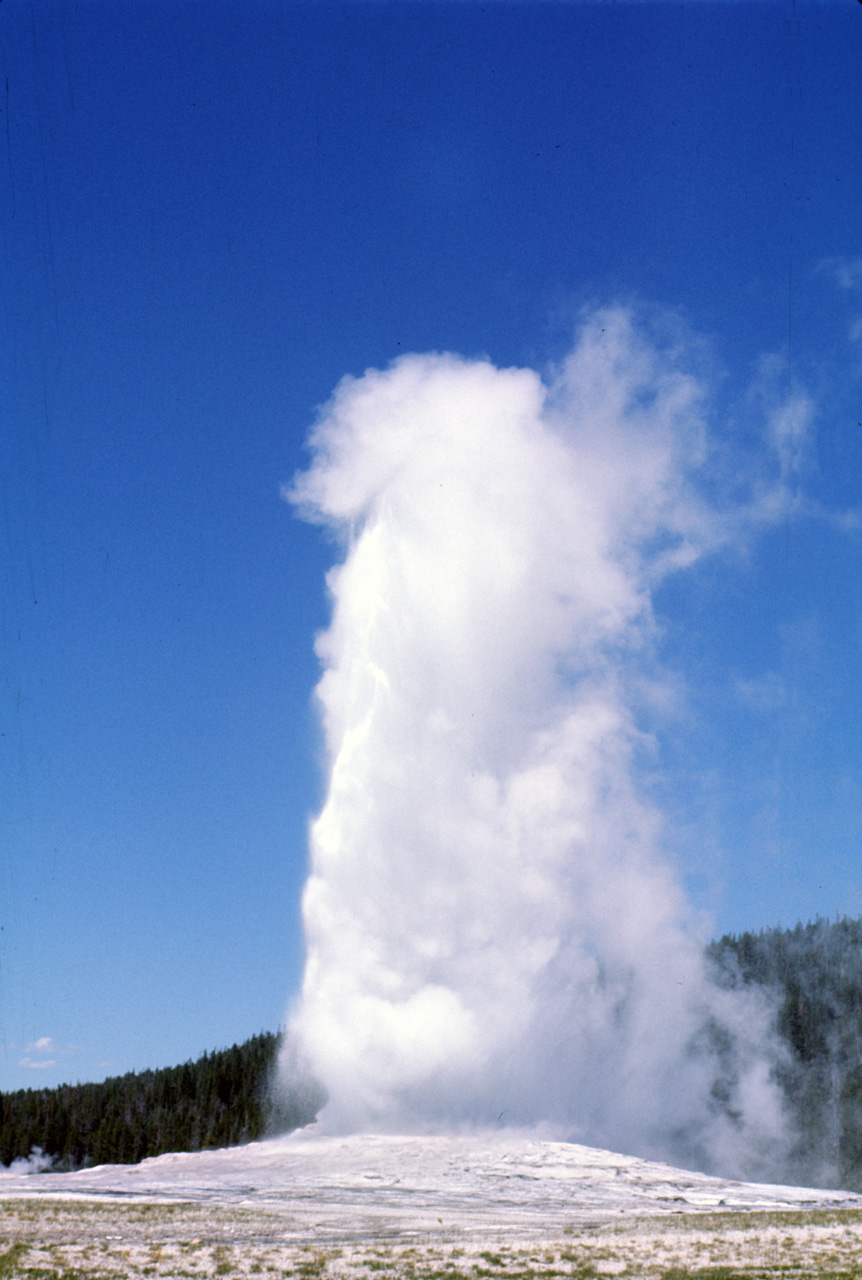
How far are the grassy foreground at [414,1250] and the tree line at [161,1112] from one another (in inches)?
4415

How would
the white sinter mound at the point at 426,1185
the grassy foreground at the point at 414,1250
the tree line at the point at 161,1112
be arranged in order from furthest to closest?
the tree line at the point at 161,1112
the white sinter mound at the point at 426,1185
the grassy foreground at the point at 414,1250

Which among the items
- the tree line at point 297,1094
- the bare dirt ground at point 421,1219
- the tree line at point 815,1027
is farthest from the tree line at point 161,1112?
the tree line at point 815,1027

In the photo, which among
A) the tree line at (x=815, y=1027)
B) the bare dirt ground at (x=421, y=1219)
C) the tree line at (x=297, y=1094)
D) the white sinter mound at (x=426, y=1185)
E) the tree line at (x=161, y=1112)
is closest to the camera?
the bare dirt ground at (x=421, y=1219)

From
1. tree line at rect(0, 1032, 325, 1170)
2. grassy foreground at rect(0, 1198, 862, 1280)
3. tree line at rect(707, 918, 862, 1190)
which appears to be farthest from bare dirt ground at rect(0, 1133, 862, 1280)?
tree line at rect(707, 918, 862, 1190)

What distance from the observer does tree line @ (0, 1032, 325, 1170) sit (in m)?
148

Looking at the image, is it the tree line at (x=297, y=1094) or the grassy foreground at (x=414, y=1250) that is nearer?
the grassy foreground at (x=414, y=1250)

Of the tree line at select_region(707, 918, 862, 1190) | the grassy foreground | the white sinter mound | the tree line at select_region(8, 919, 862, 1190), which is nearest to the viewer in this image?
the grassy foreground

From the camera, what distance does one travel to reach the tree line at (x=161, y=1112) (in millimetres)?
147750

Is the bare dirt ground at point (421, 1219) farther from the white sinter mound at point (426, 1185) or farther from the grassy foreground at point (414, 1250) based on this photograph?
the white sinter mound at point (426, 1185)

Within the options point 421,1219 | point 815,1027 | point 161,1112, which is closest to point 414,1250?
point 421,1219

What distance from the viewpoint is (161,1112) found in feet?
503

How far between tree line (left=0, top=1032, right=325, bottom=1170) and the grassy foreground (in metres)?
112

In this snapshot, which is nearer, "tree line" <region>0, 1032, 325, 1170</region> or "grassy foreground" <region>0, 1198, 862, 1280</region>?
"grassy foreground" <region>0, 1198, 862, 1280</region>

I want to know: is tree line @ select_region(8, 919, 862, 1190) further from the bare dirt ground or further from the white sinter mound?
the bare dirt ground
